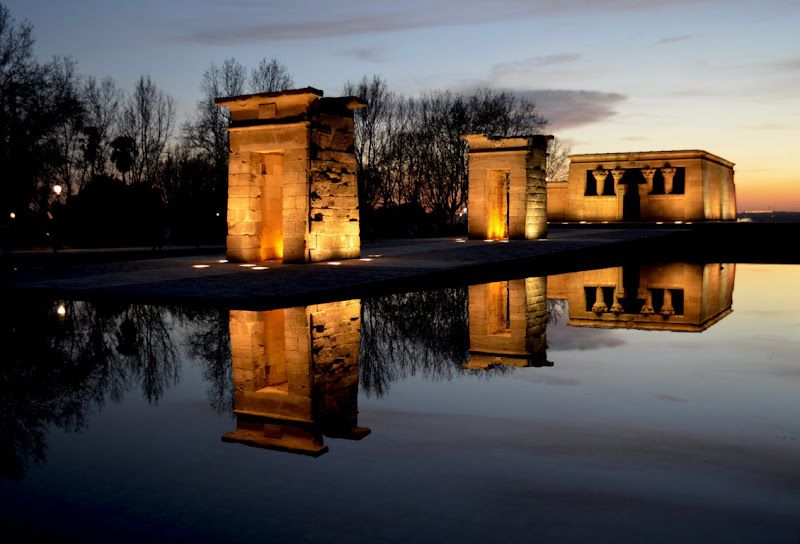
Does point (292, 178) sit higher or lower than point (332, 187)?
higher

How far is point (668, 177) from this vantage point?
4197 cm

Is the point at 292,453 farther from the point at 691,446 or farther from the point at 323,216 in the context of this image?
the point at 323,216

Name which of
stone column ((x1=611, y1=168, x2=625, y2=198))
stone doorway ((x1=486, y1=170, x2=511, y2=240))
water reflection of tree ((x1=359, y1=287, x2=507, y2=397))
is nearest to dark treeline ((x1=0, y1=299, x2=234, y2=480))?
water reflection of tree ((x1=359, y1=287, x2=507, y2=397))

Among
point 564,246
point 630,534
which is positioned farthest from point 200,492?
point 564,246

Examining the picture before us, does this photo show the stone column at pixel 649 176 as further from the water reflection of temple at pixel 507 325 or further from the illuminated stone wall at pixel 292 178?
the water reflection of temple at pixel 507 325

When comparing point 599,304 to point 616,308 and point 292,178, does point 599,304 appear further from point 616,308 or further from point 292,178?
point 292,178

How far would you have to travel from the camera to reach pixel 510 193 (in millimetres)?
28188

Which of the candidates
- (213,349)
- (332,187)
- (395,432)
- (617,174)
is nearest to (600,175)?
(617,174)

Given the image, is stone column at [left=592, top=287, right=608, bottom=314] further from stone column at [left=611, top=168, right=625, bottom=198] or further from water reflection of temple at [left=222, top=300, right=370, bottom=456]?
stone column at [left=611, top=168, right=625, bottom=198]

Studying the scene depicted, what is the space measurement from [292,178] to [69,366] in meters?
11.4

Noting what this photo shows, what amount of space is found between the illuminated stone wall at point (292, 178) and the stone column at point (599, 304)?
7.56 meters

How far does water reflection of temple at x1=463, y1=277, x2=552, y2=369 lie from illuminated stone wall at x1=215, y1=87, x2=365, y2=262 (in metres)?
5.71

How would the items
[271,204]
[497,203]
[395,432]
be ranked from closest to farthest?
[395,432], [271,204], [497,203]

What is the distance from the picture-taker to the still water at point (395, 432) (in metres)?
3.02
